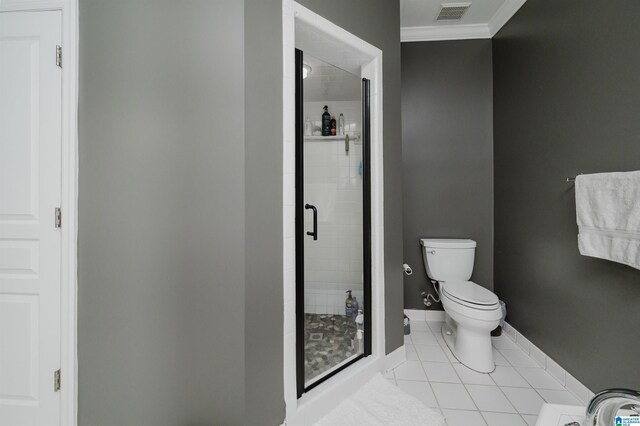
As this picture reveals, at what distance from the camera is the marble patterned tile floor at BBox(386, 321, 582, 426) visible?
4.88ft

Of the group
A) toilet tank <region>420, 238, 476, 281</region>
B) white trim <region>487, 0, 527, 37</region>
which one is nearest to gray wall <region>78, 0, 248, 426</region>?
toilet tank <region>420, 238, 476, 281</region>

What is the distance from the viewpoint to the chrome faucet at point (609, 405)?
1.70 feet

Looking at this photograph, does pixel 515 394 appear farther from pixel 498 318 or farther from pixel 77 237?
pixel 77 237

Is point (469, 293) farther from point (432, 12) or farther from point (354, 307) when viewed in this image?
point (432, 12)

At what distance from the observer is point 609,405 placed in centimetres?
54

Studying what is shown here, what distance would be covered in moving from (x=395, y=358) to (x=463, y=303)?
0.61 m

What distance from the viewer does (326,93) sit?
6.72 ft

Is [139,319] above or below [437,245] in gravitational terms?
below

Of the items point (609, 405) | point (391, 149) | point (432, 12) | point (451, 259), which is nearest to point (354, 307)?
point (451, 259)

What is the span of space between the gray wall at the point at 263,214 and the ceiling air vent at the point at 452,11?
5.57 ft
